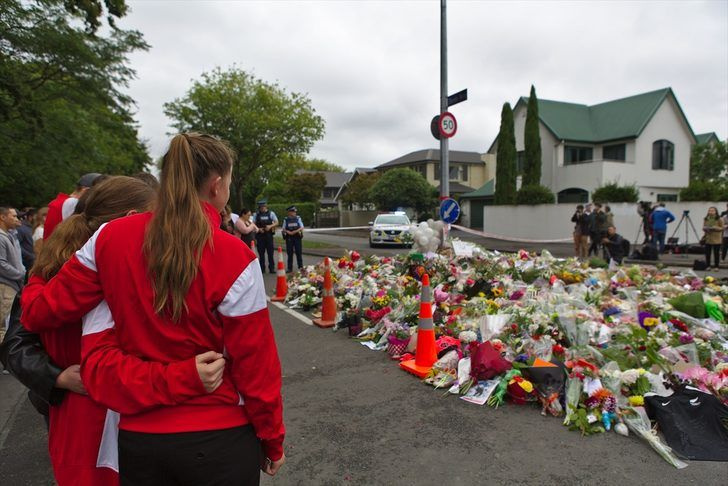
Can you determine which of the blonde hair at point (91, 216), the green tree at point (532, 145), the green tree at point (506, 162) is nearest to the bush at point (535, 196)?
the green tree at point (506, 162)

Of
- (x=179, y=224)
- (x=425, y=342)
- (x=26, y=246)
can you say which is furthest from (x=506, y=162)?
(x=179, y=224)

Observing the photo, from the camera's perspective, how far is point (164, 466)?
4.72ft

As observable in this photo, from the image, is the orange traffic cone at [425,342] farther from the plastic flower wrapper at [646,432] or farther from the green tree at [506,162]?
the green tree at [506,162]

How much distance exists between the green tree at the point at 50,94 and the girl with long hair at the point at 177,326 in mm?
11857

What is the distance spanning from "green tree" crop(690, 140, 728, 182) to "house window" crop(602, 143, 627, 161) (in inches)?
1255

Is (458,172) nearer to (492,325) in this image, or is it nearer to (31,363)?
(492,325)

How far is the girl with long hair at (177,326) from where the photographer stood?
1415 mm

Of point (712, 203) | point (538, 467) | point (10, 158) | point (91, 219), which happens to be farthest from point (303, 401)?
point (712, 203)

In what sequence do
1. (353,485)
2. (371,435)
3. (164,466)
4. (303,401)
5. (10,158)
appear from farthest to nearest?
(10,158) → (303,401) → (371,435) → (353,485) → (164,466)

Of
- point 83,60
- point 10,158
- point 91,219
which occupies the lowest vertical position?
point 91,219

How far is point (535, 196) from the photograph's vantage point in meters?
25.3

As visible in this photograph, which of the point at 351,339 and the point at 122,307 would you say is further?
the point at 351,339

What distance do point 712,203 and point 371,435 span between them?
2658 cm

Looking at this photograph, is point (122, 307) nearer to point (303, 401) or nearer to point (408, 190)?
point (303, 401)
